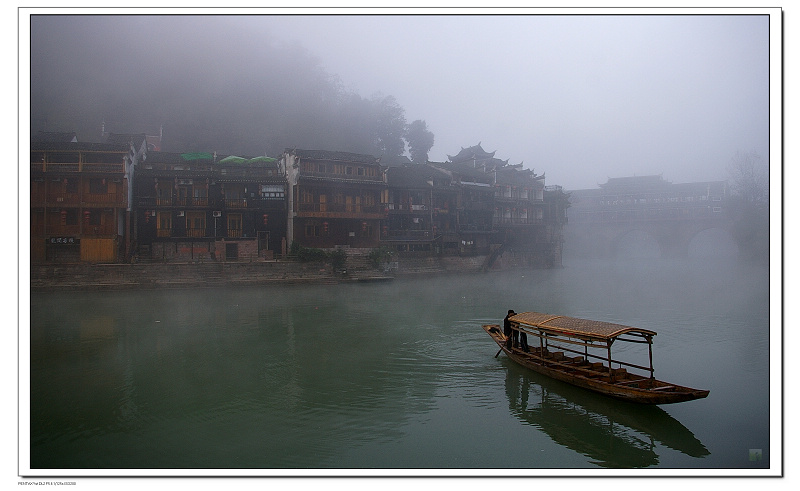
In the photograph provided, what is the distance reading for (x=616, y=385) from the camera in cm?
493

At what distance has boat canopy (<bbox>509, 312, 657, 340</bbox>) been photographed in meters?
5.07

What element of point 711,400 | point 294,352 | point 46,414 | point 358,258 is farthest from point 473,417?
point 358,258

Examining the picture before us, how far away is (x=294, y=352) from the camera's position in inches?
313

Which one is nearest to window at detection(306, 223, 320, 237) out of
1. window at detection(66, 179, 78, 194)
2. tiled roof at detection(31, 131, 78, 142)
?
window at detection(66, 179, 78, 194)

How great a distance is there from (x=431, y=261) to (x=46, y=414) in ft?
56.0

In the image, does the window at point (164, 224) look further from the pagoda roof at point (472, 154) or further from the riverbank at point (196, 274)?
the pagoda roof at point (472, 154)

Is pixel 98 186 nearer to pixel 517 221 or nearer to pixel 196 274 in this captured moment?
pixel 196 274

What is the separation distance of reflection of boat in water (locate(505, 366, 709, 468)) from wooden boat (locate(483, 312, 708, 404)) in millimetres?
194

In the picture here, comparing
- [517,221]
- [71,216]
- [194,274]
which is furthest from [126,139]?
[517,221]

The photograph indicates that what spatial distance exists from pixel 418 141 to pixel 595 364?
27.1 meters

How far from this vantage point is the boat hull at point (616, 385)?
4.55 m

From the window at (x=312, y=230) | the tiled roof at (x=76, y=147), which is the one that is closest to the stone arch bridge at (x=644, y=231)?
the window at (x=312, y=230)

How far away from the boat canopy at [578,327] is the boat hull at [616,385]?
429mm

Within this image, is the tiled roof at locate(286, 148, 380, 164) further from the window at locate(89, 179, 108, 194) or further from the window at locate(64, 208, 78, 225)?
the window at locate(64, 208, 78, 225)
